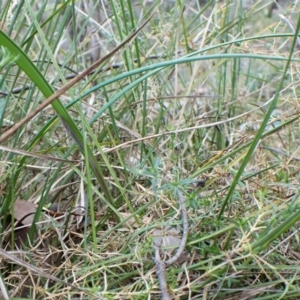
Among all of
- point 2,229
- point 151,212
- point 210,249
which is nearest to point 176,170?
point 151,212

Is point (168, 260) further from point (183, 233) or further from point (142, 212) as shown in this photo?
point (142, 212)

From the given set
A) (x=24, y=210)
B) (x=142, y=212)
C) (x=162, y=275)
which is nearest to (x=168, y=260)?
(x=162, y=275)

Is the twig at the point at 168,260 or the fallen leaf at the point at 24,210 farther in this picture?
the fallen leaf at the point at 24,210

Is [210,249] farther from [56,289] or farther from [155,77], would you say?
[155,77]

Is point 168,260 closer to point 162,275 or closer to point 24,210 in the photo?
point 162,275

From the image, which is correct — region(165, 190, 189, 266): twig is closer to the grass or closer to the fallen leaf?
the grass

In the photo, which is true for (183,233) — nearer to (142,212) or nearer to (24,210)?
(142,212)

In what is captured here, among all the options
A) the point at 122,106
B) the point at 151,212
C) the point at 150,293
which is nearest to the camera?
the point at 150,293

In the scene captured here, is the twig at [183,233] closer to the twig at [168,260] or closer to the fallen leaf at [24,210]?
the twig at [168,260]

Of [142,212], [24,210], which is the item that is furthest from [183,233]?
[24,210]

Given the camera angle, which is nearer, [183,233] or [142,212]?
[183,233]

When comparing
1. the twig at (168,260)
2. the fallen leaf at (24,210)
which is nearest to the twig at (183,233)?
the twig at (168,260)
